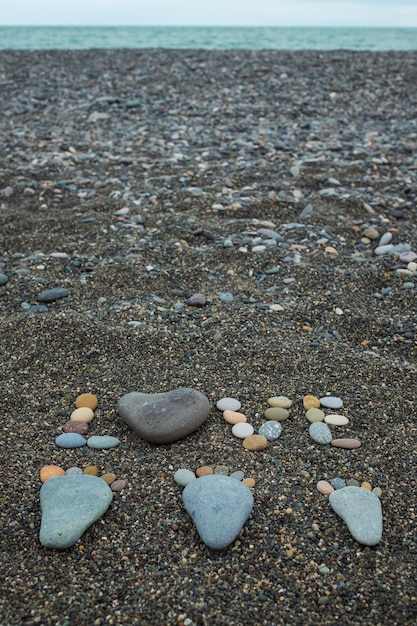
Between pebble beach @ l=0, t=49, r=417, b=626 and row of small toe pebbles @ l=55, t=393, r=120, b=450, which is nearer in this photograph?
pebble beach @ l=0, t=49, r=417, b=626

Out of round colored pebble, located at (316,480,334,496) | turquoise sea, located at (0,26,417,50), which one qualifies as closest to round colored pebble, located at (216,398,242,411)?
round colored pebble, located at (316,480,334,496)

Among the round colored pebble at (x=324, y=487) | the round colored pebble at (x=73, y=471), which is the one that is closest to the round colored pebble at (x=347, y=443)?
the round colored pebble at (x=324, y=487)

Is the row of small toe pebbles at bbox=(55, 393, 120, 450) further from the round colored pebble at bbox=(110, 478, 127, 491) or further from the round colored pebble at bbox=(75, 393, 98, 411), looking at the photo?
the round colored pebble at bbox=(110, 478, 127, 491)

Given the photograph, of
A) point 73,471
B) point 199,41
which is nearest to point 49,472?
point 73,471

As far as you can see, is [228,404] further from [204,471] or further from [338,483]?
[338,483]

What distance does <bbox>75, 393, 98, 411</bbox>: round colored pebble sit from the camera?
2492 mm

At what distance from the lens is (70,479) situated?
2.06m

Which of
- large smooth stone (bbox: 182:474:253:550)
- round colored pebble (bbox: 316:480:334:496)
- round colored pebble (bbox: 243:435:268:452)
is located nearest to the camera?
large smooth stone (bbox: 182:474:253:550)

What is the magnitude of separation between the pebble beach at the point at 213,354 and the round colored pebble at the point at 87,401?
37mm

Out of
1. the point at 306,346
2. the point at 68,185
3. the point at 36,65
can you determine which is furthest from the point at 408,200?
the point at 36,65

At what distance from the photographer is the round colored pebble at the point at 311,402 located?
8.18 feet

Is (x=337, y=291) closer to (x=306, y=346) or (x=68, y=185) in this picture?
(x=306, y=346)

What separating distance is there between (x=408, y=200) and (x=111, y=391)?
126 inches

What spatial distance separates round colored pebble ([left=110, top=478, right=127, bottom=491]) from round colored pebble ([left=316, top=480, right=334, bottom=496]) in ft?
2.28
